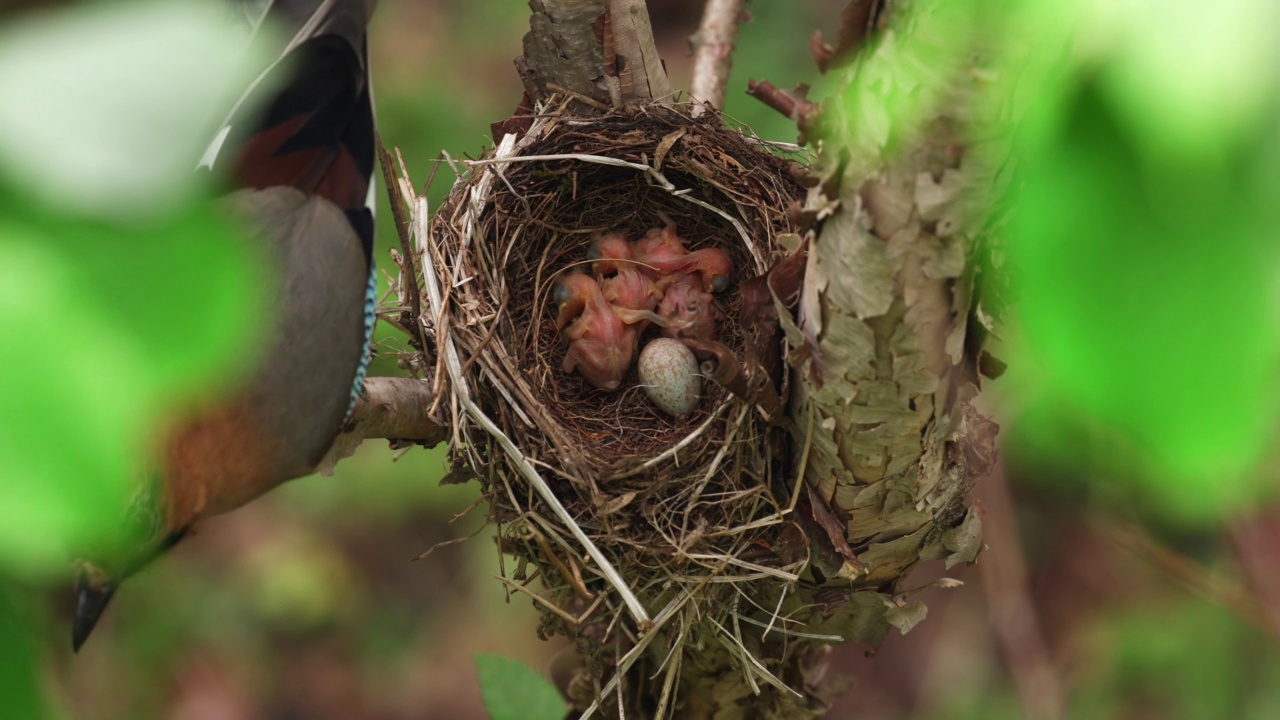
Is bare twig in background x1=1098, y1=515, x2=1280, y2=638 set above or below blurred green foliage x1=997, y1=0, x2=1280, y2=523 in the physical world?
below

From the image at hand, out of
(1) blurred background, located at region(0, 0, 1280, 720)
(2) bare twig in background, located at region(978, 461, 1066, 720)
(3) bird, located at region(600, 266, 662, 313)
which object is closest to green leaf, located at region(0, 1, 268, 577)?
(3) bird, located at region(600, 266, 662, 313)

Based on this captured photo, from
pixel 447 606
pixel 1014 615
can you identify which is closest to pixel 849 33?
pixel 1014 615

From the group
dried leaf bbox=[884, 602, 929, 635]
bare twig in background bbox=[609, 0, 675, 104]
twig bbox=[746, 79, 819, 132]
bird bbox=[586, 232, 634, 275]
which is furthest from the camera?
bird bbox=[586, 232, 634, 275]

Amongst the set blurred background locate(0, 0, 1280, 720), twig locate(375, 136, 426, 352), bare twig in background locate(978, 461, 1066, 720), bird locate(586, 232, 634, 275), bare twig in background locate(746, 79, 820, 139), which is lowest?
blurred background locate(0, 0, 1280, 720)

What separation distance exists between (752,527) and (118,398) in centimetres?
185

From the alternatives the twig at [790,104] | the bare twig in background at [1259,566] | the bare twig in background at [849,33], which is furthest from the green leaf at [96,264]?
the bare twig in background at [1259,566]

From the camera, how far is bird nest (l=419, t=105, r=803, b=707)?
7.54 ft

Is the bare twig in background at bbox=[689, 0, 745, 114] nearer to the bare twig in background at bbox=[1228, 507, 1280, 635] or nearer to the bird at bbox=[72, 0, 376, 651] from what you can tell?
the bird at bbox=[72, 0, 376, 651]

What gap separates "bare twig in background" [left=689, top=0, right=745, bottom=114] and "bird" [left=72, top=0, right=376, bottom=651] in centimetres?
95

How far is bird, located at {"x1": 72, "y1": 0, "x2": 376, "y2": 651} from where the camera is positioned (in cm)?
233

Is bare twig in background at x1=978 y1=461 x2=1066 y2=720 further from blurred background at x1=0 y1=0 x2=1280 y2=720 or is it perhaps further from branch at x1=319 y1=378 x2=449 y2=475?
branch at x1=319 y1=378 x2=449 y2=475

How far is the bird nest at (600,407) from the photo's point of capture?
2299mm

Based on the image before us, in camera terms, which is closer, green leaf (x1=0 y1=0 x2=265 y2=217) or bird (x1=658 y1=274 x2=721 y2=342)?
green leaf (x1=0 y1=0 x2=265 y2=217)

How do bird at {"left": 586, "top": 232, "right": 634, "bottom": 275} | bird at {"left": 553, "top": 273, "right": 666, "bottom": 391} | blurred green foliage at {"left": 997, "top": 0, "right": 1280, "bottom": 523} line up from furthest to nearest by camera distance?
bird at {"left": 586, "top": 232, "right": 634, "bottom": 275}
bird at {"left": 553, "top": 273, "right": 666, "bottom": 391}
blurred green foliage at {"left": 997, "top": 0, "right": 1280, "bottom": 523}
